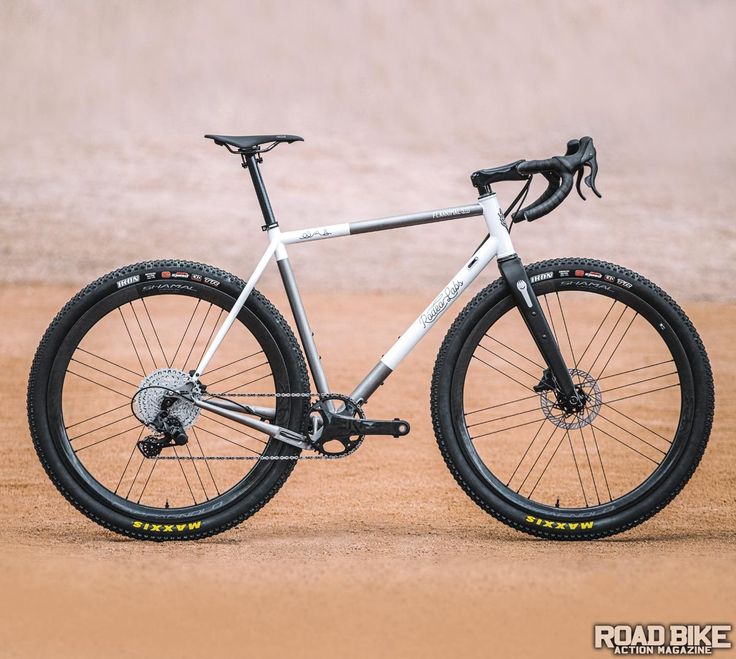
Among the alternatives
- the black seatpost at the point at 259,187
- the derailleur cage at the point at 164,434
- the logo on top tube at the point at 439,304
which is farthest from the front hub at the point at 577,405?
the derailleur cage at the point at 164,434

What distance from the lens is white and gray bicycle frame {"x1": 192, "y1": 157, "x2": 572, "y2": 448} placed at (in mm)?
3859

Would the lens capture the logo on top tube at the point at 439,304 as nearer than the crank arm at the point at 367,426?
No

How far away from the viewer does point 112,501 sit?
12.8ft

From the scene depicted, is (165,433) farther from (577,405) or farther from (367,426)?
(577,405)

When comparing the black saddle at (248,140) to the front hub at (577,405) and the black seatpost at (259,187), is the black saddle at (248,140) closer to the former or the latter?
the black seatpost at (259,187)

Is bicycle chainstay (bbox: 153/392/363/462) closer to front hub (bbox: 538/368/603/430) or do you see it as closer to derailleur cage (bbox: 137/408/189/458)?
derailleur cage (bbox: 137/408/189/458)

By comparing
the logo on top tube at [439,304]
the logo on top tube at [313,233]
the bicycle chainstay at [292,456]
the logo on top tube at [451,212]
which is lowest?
the bicycle chainstay at [292,456]

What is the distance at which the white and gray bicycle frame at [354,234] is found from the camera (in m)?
3.86

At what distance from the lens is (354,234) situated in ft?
12.8

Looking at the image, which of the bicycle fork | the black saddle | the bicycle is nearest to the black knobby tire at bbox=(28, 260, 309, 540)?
the bicycle

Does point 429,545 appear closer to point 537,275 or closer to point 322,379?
point 322,379

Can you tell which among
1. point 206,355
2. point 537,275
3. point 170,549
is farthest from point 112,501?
point 537,275

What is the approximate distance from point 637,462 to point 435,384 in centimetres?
183

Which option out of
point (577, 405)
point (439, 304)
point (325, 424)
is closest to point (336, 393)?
point (325, 424)
